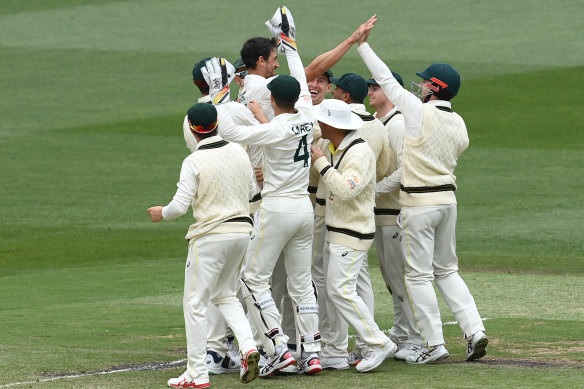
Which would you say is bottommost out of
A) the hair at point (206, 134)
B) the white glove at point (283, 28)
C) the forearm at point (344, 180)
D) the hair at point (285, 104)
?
the forearm at point (344, 180)

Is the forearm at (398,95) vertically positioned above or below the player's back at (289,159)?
above

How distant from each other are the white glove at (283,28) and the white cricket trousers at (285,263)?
1.50 meters

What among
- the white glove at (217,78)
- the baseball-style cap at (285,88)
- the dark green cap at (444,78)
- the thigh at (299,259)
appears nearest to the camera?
the baseball-style cap at (285,88)

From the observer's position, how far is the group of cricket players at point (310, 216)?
887cm

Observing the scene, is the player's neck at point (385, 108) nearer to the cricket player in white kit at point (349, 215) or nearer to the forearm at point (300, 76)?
the cricket player in white kit at point (349, 215)

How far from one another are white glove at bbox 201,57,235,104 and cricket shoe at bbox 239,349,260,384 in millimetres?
2217

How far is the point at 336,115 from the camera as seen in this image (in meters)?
9.49

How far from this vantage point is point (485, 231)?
1791 centimetres

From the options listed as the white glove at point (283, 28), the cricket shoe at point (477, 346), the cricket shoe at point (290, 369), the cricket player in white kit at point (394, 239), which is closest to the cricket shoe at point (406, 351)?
the cricket player in white kit at point (394, 239)

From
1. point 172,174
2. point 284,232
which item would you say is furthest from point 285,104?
point 172,174

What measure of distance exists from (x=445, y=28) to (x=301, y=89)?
2903 cm

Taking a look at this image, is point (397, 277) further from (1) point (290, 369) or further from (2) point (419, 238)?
(1) point (290, 369)

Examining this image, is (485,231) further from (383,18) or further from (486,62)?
(383,18)

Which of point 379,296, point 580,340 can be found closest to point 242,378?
point 580,340
